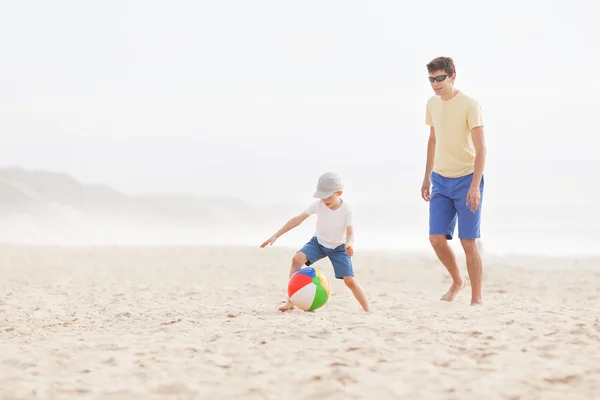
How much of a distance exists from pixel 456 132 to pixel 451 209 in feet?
2.63

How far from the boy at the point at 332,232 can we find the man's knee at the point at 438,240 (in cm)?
106

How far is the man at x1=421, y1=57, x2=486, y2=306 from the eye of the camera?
689 centimetres

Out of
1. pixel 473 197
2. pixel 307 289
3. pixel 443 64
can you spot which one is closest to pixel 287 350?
pixel 307 289

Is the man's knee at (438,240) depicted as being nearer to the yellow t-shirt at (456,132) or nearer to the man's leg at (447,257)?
the man's leg at (447,257)

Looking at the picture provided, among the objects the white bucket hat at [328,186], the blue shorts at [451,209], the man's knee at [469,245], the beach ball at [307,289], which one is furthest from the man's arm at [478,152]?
the beach ball at [307,289]

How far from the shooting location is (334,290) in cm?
1022

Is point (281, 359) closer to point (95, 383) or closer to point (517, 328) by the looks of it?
point (95, 383)

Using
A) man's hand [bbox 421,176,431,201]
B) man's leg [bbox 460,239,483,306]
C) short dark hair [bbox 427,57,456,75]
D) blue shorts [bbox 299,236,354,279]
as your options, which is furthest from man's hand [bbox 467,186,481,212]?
blue shorts [bbox 299,236,354,279]

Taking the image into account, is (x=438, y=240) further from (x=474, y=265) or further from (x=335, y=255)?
(x=335, y=255)

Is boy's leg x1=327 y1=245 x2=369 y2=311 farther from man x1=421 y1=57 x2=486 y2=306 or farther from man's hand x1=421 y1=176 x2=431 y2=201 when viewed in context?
man's hand x1=421 y1=176 x2=431 y2=201

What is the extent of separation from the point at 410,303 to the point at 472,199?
145 centimetres

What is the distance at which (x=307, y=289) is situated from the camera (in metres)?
6.54

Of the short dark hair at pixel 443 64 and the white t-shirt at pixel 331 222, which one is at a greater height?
the short dark hair at pixel 443 64

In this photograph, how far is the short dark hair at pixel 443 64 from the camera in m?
6.91
